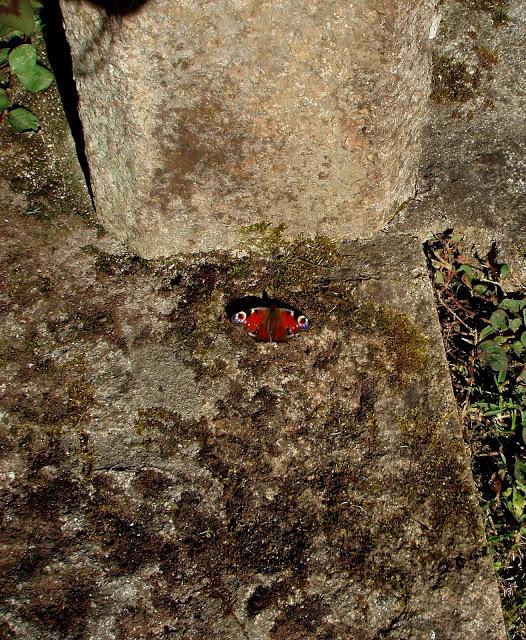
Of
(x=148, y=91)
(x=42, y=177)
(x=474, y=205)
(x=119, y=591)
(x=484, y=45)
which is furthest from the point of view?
(x=484, y=45)

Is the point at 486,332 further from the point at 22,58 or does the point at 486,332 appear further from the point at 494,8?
the point at 22,58

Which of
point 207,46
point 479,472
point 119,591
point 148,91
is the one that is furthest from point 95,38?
point 479,472

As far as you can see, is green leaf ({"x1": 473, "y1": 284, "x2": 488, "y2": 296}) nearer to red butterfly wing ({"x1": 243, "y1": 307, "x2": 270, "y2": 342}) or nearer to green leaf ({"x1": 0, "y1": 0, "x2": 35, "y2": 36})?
red butterfly wing ({"x1": 243, "y1": 307, "x2": 270, "y2": 342})

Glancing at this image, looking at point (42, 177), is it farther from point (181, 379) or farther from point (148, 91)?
point (181, 379)

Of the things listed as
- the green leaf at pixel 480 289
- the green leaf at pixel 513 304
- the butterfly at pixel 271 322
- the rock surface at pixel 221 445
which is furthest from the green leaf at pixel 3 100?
the green leaf at pixel 513 304

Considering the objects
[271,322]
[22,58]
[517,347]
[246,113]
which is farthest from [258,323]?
[22,58]
